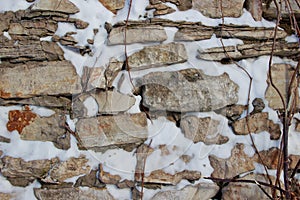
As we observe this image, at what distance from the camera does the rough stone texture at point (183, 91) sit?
1.85 metres

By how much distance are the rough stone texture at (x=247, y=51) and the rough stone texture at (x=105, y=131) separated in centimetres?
51

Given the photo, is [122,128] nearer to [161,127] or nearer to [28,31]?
[161,127]

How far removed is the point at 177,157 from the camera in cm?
188

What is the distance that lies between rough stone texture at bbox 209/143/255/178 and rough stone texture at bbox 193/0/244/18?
2.24 feet

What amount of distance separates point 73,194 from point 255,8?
4.38ft

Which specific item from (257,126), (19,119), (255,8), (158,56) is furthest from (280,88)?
(19,119)

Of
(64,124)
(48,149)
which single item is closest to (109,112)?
(64,124)

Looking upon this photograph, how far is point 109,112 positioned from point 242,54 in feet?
2.45

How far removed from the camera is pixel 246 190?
6.30 ft

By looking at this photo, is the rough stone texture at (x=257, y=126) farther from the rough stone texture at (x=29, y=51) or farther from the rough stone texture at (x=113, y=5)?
the rough stone texture at (x=29, y=51)

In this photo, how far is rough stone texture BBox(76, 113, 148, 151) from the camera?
72.1 inches

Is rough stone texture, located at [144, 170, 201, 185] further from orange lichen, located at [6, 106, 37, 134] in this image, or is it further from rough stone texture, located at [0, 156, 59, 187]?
orange lichen, located at [6, 106, 37, 134]

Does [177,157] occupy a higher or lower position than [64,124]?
lower

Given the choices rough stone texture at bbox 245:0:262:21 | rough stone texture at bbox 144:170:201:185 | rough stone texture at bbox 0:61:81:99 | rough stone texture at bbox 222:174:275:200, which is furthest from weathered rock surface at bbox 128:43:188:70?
rough stone texture at bbox 222:174:275:200
